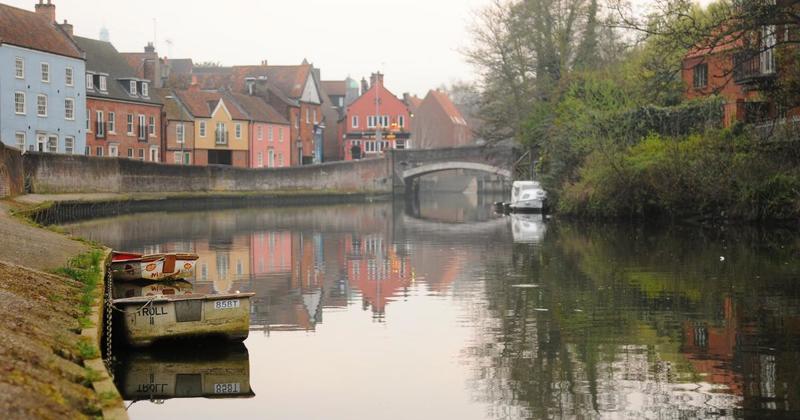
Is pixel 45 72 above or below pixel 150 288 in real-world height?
above

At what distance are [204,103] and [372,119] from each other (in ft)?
88.7

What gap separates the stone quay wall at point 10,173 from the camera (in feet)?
137

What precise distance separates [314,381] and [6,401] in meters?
5.98

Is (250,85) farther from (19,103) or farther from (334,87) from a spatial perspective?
(19,103)

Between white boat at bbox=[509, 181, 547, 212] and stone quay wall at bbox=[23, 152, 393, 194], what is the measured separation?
19438 mm

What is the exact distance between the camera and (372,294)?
23031 millimetres

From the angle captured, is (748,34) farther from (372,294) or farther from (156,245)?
(156,245)

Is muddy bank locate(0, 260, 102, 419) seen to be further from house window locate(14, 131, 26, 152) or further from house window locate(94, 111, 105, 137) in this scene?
house window locate(94, 111, 105, 137)

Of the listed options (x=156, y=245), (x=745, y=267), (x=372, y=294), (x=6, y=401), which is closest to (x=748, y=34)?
(x=745, y=267)

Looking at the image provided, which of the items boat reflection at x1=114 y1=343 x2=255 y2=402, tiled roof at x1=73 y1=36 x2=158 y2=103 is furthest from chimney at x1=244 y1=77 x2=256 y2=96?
boat reflection at x1=114 y1=343 x2=255 y2=402

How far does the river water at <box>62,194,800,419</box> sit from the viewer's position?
12555mm

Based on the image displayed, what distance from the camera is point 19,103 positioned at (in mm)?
62469

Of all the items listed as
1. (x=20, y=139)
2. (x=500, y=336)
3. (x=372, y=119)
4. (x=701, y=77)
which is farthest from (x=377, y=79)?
(x=500, y=336)

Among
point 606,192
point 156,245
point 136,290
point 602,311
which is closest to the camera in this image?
point 602,311
